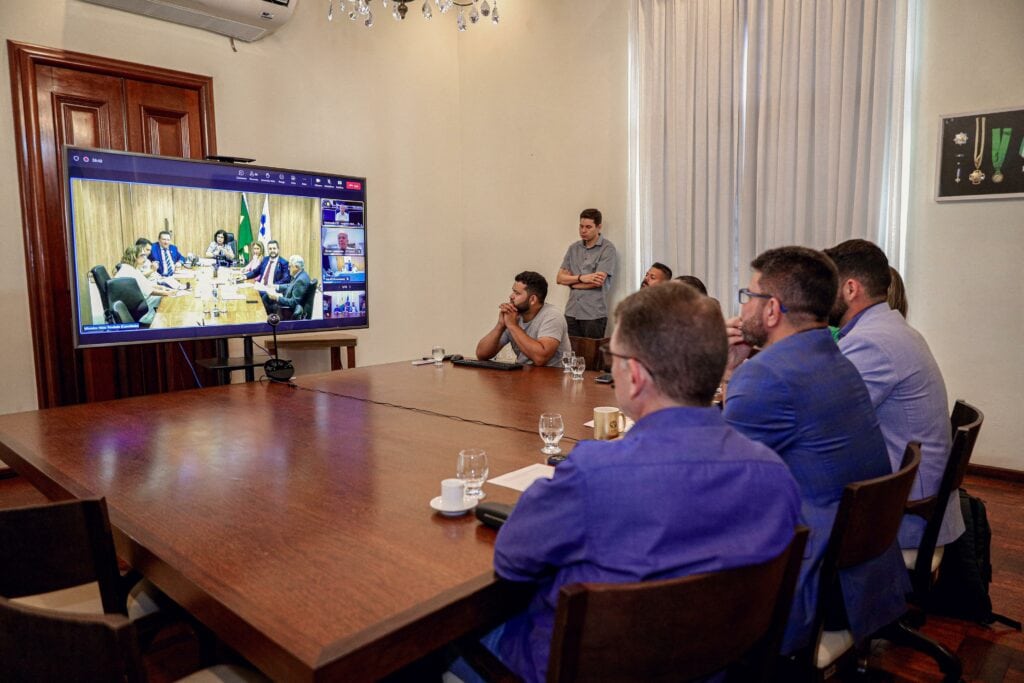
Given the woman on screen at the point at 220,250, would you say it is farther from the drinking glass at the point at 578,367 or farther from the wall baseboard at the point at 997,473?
the wall baseboard at the point at 997,473

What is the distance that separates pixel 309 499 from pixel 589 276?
3.89m

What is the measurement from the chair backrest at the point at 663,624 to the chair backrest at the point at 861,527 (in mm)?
331

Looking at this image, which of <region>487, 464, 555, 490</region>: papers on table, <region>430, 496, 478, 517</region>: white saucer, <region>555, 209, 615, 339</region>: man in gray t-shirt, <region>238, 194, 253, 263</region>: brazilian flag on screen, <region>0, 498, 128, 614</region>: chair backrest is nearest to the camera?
<region>0, 498, 128, 614</region>: chair backrest

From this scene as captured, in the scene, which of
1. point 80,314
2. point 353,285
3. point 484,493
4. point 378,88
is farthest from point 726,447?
point 378,88

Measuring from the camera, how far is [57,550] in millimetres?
1273

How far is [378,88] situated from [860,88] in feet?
12.0

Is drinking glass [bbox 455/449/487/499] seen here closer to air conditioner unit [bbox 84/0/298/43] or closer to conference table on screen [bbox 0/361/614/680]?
conference table on screen [bbox 0/361/614/680]

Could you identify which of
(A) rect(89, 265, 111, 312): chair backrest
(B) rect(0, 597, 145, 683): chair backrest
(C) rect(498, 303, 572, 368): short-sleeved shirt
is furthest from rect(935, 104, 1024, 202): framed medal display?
(A) rect(89, 265, 111, 312): chair backrest

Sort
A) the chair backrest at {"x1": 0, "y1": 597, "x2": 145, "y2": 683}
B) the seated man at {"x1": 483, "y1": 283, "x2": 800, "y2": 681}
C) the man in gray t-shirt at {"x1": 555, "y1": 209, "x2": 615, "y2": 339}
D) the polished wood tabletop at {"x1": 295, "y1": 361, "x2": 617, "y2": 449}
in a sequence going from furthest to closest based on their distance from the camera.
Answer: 1. the man in gray t-shirt at {"x1": 555, "y1": 209, "x2": 615, "y2": 339}
2. the polished wood tabletop at {"x1": 295, "y1": 361, "x2": 617, "y2": 449}
3. the seated man at {"x1": 483, "y1": 283, "x2": 800, "y2": 681}
4. the chair backrest at {"x1": 0, "y1": 597, "x2": 145, "y2": 683}

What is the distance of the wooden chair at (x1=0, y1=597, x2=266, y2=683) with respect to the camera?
0.86 m

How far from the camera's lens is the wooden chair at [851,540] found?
52.0 inches

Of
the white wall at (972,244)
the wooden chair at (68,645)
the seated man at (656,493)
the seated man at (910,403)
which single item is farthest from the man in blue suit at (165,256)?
the white wall at (972,244)

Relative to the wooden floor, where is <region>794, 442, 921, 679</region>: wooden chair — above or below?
above

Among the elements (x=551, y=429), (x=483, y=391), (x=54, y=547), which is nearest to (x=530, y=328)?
(x=483, y=391)
